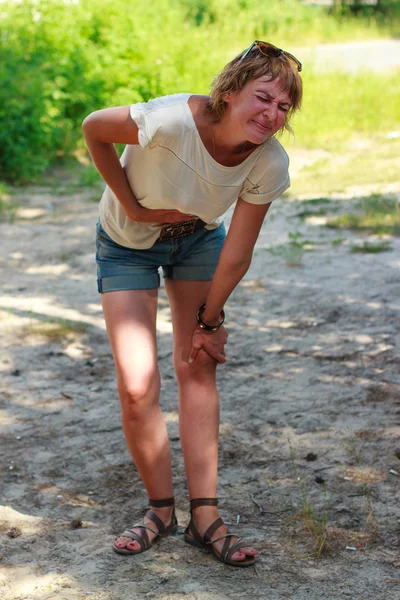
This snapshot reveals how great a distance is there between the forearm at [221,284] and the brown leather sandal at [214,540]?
0.69 m

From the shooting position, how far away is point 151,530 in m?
3.09

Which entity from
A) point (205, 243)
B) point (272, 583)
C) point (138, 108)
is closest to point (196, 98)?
point (138, 108)

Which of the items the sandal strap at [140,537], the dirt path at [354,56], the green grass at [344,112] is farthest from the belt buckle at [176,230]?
the dirt path at [354,56]

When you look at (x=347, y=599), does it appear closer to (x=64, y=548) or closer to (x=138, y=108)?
(x=64, y=548)

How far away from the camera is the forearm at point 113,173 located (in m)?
2.89

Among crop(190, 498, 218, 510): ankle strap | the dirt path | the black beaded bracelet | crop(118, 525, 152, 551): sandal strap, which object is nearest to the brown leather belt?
the black beaded bracelet

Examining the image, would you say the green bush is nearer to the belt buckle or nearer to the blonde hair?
the belt buckle

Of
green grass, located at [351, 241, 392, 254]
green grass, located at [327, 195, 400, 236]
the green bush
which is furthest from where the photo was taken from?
the green bush

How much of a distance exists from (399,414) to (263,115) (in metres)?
2.03

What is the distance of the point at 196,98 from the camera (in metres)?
2.79

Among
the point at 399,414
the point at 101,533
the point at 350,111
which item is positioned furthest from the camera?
the point at 350,111

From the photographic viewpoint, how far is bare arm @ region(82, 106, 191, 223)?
281 centimetres

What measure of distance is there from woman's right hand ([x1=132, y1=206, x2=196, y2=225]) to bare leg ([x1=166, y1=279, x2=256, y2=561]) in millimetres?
270

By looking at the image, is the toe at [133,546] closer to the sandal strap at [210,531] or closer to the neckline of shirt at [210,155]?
the sandal strap at [210,531]
